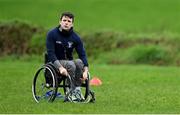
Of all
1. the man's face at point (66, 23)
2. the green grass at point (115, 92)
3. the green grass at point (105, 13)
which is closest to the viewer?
the green grass at point (115, 92)

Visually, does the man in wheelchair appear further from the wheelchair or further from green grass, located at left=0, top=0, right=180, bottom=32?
green grass, located at left=0, top=0, right=180, bottom=32

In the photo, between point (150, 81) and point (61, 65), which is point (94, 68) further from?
point (61, 65)

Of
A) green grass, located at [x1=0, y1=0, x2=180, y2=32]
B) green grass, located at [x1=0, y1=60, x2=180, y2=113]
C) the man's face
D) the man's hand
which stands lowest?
green grass, located at [x1=0, y1=0, x2=180, y2=32]

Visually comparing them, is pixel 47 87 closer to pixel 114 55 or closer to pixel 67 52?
pixel 67 52

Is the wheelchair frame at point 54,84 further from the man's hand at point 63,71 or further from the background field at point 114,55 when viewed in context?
the background field at point 114,55

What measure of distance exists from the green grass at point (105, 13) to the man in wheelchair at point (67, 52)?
19868 mm

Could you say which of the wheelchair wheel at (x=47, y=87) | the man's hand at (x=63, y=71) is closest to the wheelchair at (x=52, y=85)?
the wheelchair wheel at (x=47, y=87)

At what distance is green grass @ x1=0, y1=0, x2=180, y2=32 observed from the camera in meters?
36.5

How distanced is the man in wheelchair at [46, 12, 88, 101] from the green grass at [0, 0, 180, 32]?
1987cm

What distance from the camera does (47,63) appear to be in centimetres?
1478

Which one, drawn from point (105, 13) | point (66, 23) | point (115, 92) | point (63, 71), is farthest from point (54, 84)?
point (105, 13)

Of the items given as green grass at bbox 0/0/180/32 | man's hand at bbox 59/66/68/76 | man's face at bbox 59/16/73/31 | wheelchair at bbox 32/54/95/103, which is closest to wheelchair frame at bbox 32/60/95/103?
wheelchair at bbox 32/54/95/103

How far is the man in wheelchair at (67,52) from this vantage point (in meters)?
14.6

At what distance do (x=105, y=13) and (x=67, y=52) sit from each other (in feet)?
82.4
